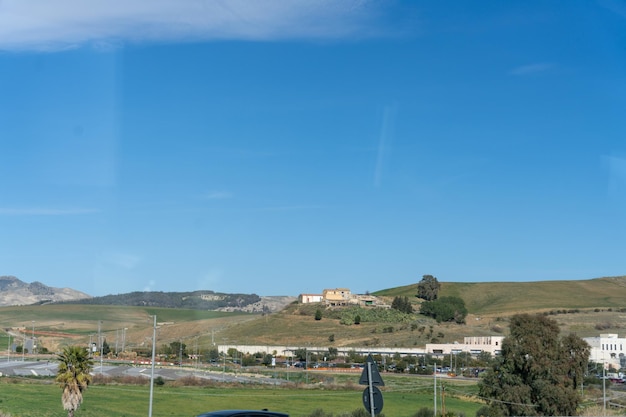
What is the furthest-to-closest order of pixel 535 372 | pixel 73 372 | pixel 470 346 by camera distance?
pixel 470 346, pixel 535 372, pixel 73 372

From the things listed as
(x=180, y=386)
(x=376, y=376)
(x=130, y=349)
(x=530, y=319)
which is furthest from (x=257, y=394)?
(x=130, y=349)

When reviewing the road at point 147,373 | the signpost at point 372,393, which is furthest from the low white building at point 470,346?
the signpost at point 372,393

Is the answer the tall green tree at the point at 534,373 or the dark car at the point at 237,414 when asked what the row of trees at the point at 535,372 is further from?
the dark car at the point at 237,414

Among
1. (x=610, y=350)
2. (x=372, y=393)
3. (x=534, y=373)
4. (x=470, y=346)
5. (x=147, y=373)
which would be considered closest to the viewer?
(x=372, y=393)

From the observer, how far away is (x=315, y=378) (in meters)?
115

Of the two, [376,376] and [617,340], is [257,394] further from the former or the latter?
[617,340]

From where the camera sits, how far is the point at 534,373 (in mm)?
65500

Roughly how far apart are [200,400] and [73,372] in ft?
116

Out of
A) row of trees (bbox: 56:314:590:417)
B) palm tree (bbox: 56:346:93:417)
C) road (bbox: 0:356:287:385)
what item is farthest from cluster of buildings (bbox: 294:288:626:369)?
palm tree (bbox: 56:346:93:417)

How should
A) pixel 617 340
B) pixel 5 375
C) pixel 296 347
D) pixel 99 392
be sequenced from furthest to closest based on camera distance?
pixel 296 347, pixel 617 340, pixel 5 375, pixel 99 392

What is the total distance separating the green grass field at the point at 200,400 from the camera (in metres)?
73.4

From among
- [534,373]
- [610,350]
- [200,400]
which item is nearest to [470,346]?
[610,350]

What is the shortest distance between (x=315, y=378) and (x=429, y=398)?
23.9 m

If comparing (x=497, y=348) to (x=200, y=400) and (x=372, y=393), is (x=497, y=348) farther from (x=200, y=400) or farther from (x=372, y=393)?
(x=372, y=393)
